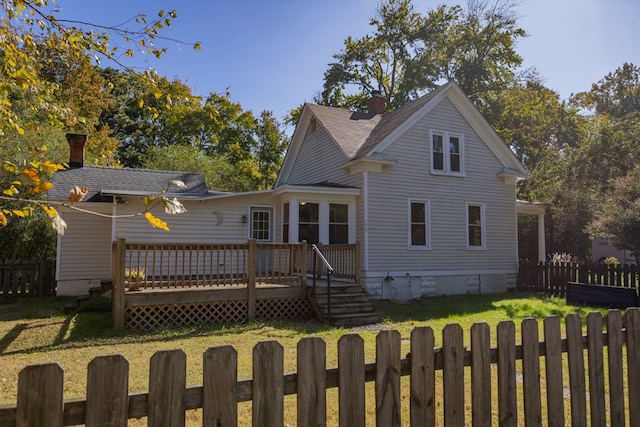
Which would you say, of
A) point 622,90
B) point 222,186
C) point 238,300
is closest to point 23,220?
point 238,300

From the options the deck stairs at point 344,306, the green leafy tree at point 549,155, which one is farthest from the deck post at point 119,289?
the green leafy tree at point 549,155

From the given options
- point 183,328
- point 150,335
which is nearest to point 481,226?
point 183,328

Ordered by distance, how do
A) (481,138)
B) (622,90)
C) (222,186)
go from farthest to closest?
(622,90)
(222,186)
(481,138)

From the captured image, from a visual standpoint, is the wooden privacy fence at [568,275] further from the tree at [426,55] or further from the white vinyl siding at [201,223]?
the tree at [426,55]

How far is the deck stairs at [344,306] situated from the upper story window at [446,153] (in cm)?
644

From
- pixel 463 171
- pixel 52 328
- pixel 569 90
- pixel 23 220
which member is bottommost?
pixel 52 328

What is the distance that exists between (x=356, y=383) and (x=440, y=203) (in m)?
13.4

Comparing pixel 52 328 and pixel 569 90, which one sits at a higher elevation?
pixel 569 90

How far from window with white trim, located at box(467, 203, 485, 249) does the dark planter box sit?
3.39 m

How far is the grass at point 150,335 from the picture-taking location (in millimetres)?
5949

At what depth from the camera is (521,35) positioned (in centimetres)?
3034

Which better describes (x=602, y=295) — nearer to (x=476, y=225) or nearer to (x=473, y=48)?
(x=476, y=225)

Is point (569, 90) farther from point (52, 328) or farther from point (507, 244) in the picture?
point (52, 328)

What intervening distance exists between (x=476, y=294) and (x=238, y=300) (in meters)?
9.45
